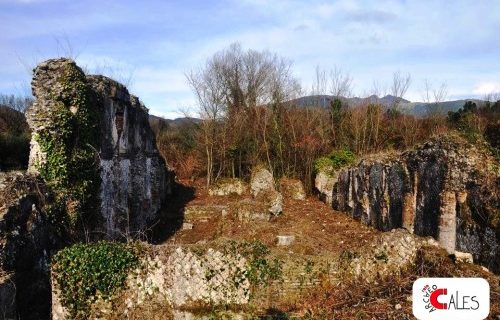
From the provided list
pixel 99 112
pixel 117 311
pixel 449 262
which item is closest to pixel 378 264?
pixel 449 262

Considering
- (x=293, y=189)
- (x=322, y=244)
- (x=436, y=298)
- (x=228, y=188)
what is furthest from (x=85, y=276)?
(x=293, y=189)

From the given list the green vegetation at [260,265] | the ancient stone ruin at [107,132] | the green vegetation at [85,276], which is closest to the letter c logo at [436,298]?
A: the green vegetation at [260,265]

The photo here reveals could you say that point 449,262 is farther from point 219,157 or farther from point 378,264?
point 219,157

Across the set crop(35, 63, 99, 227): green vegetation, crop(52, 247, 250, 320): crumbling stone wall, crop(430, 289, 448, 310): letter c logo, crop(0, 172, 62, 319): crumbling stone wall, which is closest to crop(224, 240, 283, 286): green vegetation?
crop(52, 247, 250, 320): crumbling stone wall

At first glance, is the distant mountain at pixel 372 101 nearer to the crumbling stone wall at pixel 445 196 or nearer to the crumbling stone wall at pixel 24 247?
the crumbling stone wall at pixel 445 196

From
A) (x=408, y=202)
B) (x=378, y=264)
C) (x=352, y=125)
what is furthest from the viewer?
(x=352, y=125)

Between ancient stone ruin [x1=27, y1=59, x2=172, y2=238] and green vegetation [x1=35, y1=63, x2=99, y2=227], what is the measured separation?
0.03 meters

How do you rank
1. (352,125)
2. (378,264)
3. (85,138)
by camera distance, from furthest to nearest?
(352,125), (85,138), (378,264)

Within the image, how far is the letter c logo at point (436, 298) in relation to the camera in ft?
9.10

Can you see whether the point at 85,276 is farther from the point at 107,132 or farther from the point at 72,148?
the point at 107,132

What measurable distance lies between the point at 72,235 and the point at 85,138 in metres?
2.85

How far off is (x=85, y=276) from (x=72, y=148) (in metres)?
5.64

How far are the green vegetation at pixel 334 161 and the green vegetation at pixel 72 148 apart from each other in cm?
1540

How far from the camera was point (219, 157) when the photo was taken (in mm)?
29141
